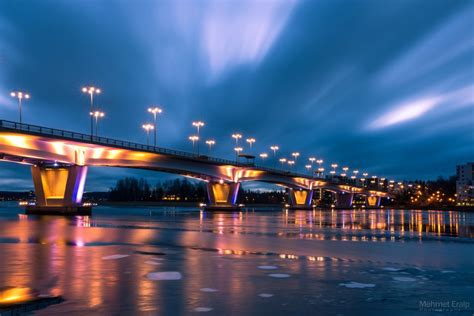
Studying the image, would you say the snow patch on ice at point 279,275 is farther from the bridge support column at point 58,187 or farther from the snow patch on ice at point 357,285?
the bridge support column at point 58,187

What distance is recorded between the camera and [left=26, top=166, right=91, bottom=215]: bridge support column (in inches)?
2916

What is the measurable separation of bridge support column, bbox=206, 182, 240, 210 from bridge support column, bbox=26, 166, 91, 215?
167 feet

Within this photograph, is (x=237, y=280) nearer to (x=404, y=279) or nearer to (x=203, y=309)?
(x=203, y=309)

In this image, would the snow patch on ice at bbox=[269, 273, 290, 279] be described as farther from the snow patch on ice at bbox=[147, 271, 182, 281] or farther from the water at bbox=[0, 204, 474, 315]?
the snow patch on ice at bbox=[147, 271, 182, 281]

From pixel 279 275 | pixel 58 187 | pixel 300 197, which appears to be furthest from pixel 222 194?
pixel 279 275

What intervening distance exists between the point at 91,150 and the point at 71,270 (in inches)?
2652

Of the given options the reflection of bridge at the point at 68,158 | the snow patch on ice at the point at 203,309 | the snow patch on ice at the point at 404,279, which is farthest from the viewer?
the reflection of bridge at the point at 68,158

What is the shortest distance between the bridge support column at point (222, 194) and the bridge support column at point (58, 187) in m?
50.8

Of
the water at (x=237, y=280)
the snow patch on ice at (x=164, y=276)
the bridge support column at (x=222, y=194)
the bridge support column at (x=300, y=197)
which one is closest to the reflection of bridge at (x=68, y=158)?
the bridge support column at (x=222, y=194)

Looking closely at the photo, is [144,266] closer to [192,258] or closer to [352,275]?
[192,258]

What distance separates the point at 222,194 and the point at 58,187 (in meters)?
54.9

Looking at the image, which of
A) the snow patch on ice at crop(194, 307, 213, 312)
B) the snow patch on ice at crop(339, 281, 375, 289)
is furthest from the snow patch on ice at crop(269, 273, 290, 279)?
the snow patch on ice at crop(194, 307, 213, 312)

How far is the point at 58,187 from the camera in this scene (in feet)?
249

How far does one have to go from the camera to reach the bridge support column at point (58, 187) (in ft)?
243
